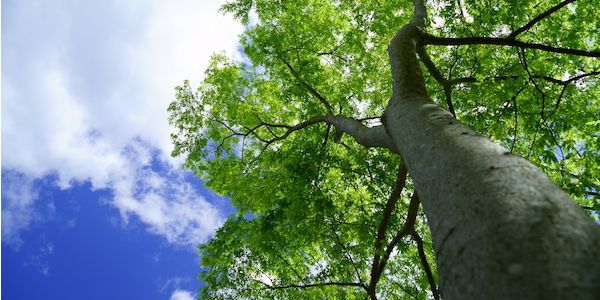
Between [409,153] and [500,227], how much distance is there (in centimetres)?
127

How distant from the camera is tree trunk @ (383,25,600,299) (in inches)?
46.6

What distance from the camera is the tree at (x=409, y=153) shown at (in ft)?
4.67

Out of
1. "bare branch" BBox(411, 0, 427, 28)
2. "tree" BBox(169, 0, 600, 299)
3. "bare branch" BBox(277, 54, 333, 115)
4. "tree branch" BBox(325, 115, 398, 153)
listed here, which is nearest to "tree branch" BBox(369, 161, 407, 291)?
"tree" BBox(169, 0, 600, 299)

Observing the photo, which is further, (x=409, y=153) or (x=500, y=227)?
(x=409, y=153)

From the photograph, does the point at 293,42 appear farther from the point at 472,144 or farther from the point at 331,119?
the point at 472,144

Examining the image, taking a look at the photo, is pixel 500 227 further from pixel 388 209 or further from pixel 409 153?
pixel 388 209

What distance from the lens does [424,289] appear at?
10.0 metres

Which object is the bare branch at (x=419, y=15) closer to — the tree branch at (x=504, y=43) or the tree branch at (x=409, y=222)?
the tree branch at (x=504, y=43)

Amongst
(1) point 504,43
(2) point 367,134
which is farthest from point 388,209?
(1) point 504,43

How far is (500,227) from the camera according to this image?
140cm

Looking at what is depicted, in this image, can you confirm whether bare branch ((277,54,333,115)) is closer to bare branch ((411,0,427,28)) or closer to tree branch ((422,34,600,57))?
bare branch ((411,0,427,28))

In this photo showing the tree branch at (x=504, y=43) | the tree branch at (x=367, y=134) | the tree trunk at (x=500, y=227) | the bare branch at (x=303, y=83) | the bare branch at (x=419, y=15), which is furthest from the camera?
the bare branch at (x=303, y=83)

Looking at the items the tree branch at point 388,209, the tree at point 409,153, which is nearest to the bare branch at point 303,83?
the tree at point 409,153

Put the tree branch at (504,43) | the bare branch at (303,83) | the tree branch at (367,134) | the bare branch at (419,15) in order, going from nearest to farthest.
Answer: the tree branch at (367,134) → the tree branch at (504,43) → the bare branch at (419,15) → the bare branch at (303,83)
